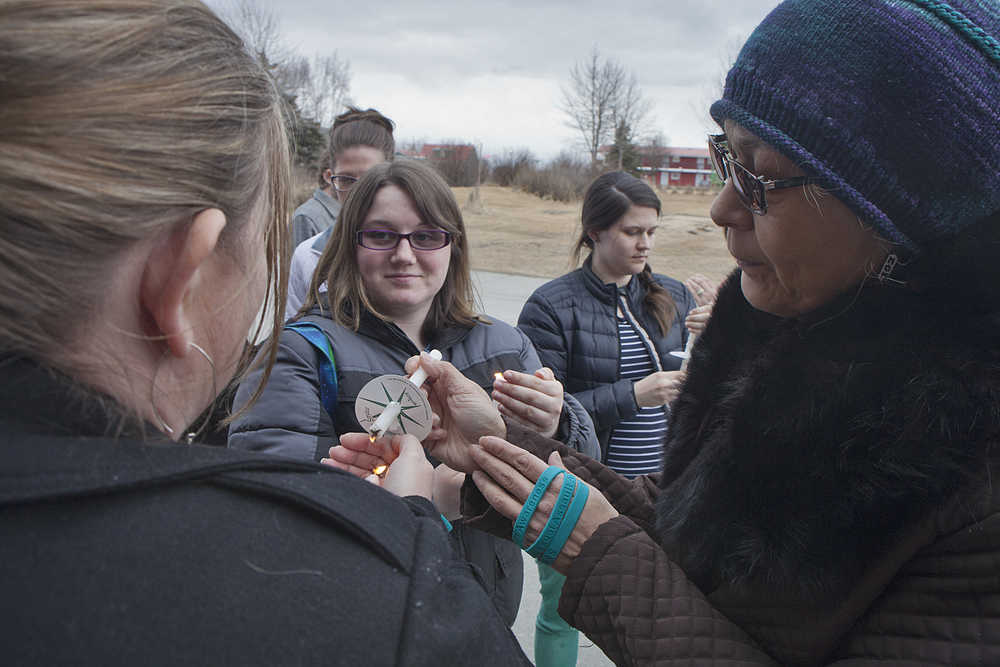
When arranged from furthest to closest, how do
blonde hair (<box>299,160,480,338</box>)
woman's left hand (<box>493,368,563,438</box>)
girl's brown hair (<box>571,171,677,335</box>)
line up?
girl's brown hair (<box>571,171,677,335</box>) → blonde hair (<box>299,160,480,338</box>) → woman's left hand (<box>493,368,563,438</box>)

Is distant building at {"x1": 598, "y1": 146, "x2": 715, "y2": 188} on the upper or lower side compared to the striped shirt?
upper

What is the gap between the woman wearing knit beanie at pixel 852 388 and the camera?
1.13 meters

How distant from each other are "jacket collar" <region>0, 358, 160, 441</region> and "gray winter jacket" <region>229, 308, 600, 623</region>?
43.3 inches

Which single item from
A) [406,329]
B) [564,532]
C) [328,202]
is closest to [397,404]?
[564,532]

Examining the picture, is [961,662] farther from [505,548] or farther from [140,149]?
[505,548]

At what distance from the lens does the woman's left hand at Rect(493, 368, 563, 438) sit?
7.15 ft

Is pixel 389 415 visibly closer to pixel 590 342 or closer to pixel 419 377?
pixel 419 377

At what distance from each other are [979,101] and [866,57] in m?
0.20

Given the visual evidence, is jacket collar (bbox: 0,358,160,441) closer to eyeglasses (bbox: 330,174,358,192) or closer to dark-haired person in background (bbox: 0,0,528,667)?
dark-haired person in background (bbox: 0,0,528,667)

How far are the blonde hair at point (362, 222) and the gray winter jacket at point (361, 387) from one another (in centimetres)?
7

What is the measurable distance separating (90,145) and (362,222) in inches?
68.1

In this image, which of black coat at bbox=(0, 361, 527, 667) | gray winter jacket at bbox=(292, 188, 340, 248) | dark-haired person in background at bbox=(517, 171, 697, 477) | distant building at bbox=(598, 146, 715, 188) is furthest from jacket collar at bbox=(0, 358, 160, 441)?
distant building at bbox=(598, 146, 715, 188)

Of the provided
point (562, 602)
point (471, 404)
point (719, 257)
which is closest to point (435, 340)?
Answer: point (471, 404)

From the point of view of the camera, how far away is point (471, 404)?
1.99 metres
